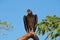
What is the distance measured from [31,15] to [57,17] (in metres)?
1.62

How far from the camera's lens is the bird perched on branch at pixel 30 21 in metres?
14.0

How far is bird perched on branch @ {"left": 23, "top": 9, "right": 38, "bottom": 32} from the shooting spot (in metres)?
14.0

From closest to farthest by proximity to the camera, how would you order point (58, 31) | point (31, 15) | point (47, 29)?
point (58, 31)
point (47, 29)
point (31, 15)

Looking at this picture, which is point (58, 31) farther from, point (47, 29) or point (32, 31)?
point (32, 31)

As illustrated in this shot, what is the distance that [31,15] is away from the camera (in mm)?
14102

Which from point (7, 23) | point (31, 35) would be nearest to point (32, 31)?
point (31, 35)

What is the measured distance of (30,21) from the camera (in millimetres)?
14273

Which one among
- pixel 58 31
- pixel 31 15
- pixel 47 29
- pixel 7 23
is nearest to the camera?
pixel 58 31

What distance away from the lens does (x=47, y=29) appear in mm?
13172

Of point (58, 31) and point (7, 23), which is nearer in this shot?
point (58, 31)

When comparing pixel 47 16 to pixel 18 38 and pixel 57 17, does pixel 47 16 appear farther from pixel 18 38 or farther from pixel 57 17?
pixel 18 38

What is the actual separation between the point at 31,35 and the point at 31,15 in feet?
4.34

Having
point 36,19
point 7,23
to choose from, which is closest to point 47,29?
point 36,19

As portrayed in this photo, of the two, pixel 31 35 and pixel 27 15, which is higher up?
pixel 27 15
